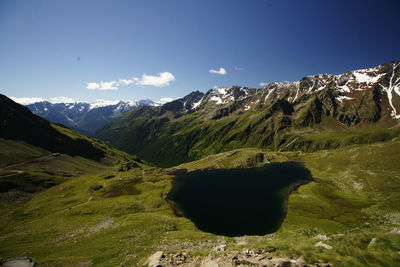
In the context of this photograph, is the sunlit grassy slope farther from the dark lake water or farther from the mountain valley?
the dark lake water

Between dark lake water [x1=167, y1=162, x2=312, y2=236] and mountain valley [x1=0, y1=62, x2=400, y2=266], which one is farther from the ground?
mountain valley [x1=0, y1=62, x2=400, y2=266]

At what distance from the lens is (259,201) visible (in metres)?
99.3

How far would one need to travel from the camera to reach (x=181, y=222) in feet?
242

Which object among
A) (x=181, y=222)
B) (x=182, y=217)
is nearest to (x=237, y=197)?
(x=182, y=217)

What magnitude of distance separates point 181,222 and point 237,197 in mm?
46110

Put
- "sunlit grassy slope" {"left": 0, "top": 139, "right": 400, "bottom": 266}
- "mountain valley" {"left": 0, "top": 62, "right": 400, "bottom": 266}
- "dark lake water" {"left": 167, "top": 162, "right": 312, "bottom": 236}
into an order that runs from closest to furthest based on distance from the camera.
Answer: "mountain valley" {"left": 0, "top": 62, "right": 400, "bottom": 266} < "sunlit grassy slope" {"left": 0, "top": 139, "right": 400, "bottom": 266} < "dark lake water" {"left": 167, "top": 162, "right": 312, "bottom": 236}

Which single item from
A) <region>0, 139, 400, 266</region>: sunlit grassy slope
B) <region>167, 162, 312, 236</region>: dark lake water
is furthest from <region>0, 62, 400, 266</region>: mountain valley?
<region>167, 162, 312, 236</region>: dark lake water

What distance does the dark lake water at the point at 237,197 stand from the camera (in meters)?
75.0

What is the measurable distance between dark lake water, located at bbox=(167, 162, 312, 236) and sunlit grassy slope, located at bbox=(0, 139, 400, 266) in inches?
262

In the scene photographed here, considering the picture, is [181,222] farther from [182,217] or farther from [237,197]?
[237,197]

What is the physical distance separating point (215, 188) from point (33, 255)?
102315 millimetres

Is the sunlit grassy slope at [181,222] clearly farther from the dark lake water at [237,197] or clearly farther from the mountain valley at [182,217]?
the dark lake water at [237,197]

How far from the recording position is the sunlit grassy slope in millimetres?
21031

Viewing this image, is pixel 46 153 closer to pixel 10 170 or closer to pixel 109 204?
pixel 10 170
